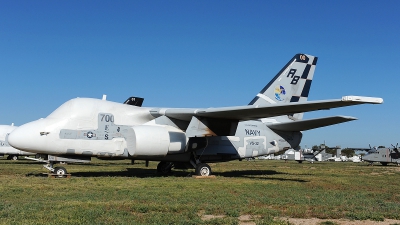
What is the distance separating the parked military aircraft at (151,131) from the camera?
15867mm

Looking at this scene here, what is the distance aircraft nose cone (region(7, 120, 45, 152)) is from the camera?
15.6m

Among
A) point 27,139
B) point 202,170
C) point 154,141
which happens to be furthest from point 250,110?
point 27,139

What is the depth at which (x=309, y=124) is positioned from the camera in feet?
64.4

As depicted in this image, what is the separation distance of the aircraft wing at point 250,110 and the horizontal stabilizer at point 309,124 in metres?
2.15

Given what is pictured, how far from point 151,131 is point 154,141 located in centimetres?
42

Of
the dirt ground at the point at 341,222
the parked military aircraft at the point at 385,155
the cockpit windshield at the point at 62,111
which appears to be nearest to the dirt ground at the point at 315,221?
the dirt ground at the point at 341,222

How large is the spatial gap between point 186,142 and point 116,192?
21.8 ft

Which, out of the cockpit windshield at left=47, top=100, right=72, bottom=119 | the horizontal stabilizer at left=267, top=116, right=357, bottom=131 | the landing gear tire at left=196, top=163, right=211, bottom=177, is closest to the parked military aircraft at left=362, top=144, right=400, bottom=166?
the horizontal stabilizer at left=267, top=116, right=357, bottom=131

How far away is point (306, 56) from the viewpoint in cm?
2233

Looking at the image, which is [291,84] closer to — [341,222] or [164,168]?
[164,168]

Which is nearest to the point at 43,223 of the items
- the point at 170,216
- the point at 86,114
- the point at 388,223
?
the point at 170,216

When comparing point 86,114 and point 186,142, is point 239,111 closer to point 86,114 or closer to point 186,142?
point 186,142

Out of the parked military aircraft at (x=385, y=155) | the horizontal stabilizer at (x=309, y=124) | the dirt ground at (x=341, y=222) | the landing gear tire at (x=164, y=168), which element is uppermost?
the horizontal stabilizer at (x=309, y=124)

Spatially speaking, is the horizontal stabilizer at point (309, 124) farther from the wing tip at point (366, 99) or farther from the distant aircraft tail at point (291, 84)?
the wing tip at point (366, 99)
